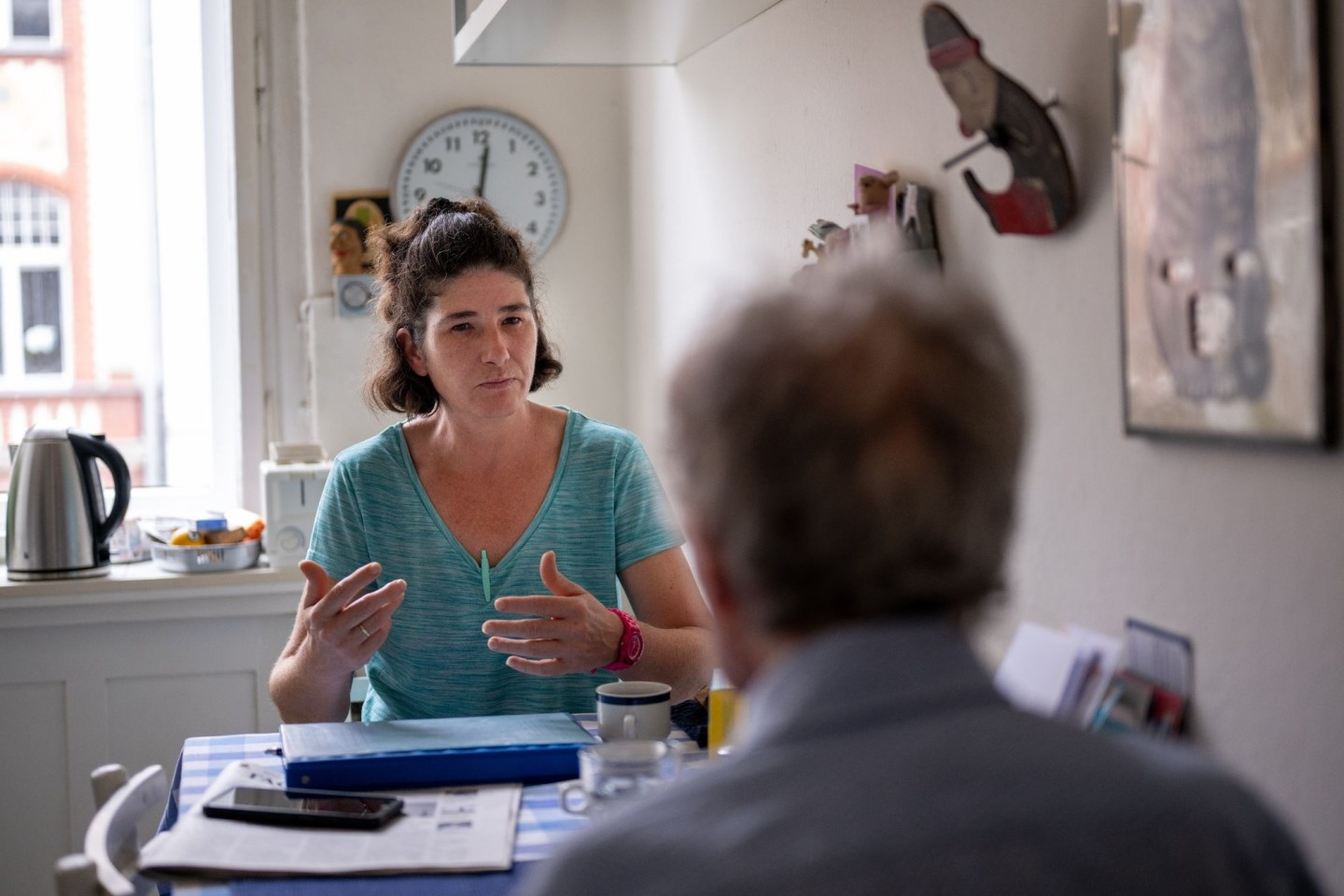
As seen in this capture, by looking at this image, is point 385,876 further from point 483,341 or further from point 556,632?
point 483,341

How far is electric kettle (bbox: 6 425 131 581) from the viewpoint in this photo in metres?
2.73

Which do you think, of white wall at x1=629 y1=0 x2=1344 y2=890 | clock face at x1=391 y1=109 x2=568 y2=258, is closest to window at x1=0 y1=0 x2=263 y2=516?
clock face at x1=391 y1=109 x2=568 y2=258

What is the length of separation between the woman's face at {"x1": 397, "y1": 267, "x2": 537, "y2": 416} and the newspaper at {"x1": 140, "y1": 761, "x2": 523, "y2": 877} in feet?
2.40

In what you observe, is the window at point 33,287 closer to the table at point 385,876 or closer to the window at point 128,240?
the window at point 128,240

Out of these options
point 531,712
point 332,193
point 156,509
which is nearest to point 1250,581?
point 531,712

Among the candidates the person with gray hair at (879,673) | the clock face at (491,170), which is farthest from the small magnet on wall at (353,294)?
the person with gray hair at (879,673)

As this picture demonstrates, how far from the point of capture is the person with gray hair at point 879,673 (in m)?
0.60

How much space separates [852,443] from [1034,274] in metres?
0.81

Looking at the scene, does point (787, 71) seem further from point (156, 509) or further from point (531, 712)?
point (156, 509)

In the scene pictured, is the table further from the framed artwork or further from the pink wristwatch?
A: the framed artwork

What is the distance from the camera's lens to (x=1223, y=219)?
3.40ft

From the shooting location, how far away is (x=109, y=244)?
3146 mm

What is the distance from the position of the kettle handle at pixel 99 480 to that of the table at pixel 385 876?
1.27 meters

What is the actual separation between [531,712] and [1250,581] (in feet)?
3.62
